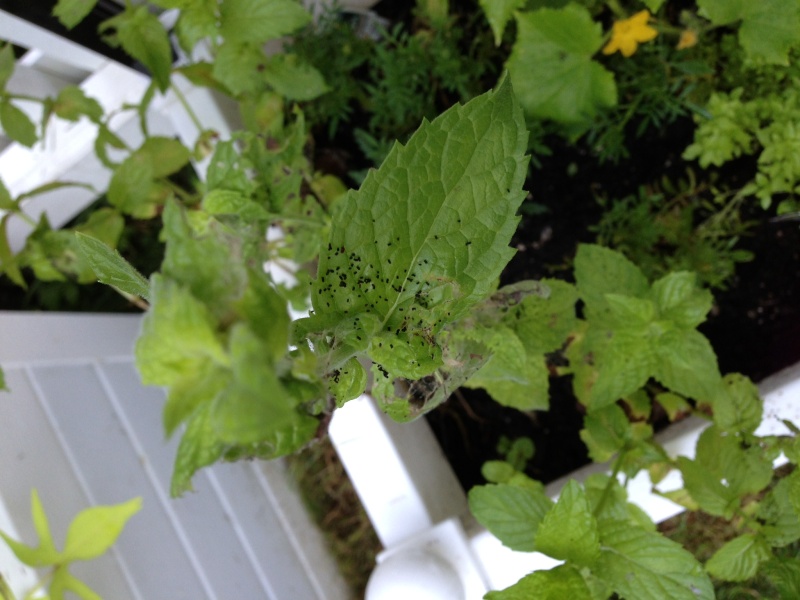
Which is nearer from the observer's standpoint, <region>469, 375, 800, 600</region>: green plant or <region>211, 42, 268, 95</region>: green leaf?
<region>469, 375, 800, 600</region>: green plant

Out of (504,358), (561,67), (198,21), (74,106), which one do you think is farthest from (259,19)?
(504,358)

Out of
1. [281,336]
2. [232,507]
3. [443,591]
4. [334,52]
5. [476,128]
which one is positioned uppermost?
[334,52]

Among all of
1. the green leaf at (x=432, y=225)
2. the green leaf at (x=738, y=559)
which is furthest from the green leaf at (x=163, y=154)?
the green leaf at (x=738, y=559)

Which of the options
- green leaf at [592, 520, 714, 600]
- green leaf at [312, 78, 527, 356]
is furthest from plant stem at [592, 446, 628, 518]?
green leaf at [312, 78, 527, 356]

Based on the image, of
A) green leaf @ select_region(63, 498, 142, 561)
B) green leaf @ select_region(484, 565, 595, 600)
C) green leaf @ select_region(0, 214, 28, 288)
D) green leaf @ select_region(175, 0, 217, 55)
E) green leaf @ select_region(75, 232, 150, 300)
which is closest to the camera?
green leaf @ select_region(75, 232, 150, 300)

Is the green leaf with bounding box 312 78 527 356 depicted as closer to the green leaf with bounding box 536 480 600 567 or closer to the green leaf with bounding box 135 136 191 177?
the green leaf with bounding box 536 480 600 567

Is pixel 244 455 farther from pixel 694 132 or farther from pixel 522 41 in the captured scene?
pixel 694 132

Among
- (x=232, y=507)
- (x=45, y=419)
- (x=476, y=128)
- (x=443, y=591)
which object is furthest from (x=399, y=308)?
(x=232, y=507)

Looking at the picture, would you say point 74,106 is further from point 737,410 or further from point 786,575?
point 786,575
